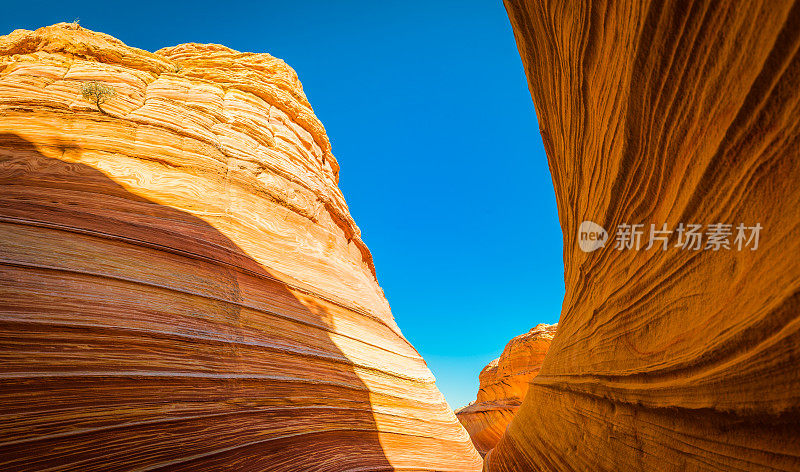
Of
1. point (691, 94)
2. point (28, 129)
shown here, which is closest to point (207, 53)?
point (28, 129)

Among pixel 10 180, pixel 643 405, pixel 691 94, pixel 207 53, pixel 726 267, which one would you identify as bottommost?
pixel 643 405

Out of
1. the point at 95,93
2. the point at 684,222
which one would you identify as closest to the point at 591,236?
the point at 684,222

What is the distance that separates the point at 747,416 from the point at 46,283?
9.82 feet

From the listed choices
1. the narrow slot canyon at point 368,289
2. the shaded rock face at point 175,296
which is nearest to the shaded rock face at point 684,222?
the narrow slot canyon at point 368,289

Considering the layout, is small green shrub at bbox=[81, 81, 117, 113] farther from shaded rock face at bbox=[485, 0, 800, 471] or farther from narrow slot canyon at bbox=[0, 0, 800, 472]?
shaded rock face at bbox=[485, 0, 800, 471]

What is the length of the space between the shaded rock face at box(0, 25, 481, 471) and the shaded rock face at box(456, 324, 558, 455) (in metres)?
6.90

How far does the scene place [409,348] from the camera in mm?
4113

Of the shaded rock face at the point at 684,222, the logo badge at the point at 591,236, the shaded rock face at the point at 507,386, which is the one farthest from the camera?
the shaded rock face at the point at 507,386

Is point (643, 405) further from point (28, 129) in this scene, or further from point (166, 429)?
point (28, 129)

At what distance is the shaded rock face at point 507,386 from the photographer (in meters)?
9.63

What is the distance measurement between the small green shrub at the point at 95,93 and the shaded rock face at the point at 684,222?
453cm

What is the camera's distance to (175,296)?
229 cm

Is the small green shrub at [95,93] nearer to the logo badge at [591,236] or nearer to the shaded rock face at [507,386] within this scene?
the logo badge at [591,236]

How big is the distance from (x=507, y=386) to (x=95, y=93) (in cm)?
1275
